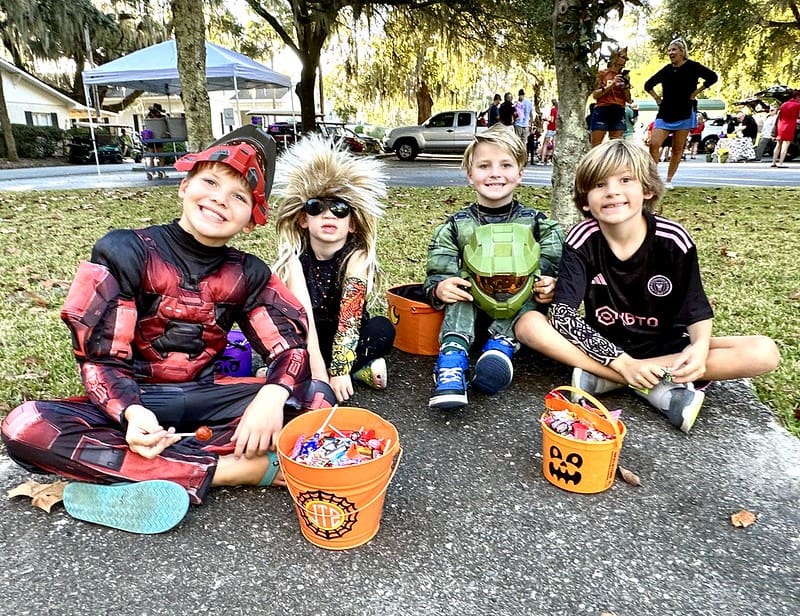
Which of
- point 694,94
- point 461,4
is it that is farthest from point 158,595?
point 461,4

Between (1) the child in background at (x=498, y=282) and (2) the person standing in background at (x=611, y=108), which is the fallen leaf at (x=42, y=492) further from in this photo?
(2) the person standing in background at (x=611, y=108)

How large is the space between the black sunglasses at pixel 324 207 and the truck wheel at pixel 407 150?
20.3 metres

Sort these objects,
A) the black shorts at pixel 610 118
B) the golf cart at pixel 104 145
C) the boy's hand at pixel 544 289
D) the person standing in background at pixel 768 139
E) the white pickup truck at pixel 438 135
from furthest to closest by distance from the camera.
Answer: the golf cart at pixel 104 145, the white pickup truck at pixel 438 135, the person standing in background at pixel 768 139, the black shorts at pixel 610 118, the boy's hand at pixel 544 289

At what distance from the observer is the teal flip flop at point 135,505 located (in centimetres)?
185

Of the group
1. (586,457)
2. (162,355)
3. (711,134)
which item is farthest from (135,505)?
(711,134)

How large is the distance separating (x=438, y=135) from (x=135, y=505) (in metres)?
21.7

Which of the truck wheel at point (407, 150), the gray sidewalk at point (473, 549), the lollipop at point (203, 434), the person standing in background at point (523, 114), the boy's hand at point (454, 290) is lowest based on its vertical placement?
the gray sidewalk at point (473, 549)

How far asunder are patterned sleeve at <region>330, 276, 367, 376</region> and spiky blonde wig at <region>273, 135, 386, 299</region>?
79 mm

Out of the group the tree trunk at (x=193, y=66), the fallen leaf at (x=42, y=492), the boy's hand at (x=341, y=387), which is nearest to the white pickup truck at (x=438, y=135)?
the tree trunk at (x=193, y=66)

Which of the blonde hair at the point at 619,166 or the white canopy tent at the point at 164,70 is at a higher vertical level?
the white canopy tent at the point at 164,70

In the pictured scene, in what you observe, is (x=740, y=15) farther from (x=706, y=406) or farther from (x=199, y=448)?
(x=199, y=448)

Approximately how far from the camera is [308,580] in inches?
65.8

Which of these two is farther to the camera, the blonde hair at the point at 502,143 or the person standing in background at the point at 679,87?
the person standing in background at the point at 679,87

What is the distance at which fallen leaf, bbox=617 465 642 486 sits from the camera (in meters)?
2.14
